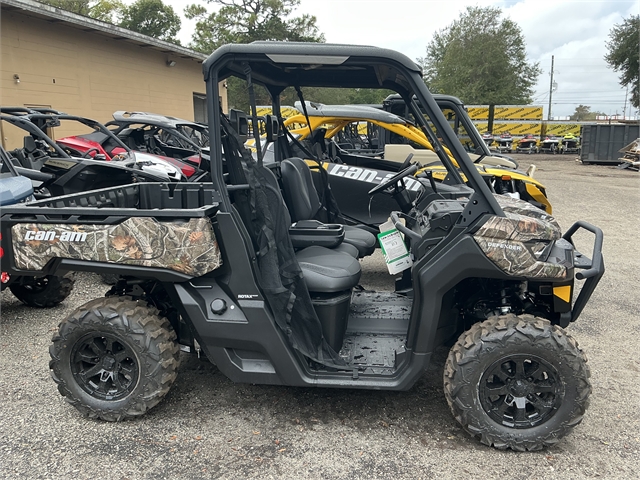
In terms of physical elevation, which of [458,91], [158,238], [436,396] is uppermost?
[458,91]

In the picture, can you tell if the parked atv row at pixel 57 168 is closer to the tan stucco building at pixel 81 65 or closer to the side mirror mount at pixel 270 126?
the side mirror mount at pixel 270 126

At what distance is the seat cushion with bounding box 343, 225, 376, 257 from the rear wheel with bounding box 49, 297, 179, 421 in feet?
5.98

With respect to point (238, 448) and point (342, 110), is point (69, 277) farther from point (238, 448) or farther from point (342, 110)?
point (342, 110)

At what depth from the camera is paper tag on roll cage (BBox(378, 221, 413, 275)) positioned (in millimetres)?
3262

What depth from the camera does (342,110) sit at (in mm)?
6504

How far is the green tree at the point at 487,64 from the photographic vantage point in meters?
39.6

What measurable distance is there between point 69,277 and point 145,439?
267cm

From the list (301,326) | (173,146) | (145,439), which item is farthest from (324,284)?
(173,146)

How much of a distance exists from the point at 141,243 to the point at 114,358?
0.77 meters

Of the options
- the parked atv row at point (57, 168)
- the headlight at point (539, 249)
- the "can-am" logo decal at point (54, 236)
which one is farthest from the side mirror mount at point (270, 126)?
the parked atv row at point (57, 168)

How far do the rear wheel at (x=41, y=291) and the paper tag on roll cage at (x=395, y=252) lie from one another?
3393mm

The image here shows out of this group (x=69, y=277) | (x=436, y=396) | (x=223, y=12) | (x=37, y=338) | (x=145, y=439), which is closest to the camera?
(x=145, y=439)

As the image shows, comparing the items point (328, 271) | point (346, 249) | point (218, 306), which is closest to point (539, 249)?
point (328, 271)

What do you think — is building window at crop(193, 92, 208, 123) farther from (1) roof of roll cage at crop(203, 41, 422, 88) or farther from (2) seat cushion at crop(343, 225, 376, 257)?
(1) roof of roll cage at crop(203, 41, 422, 88)
